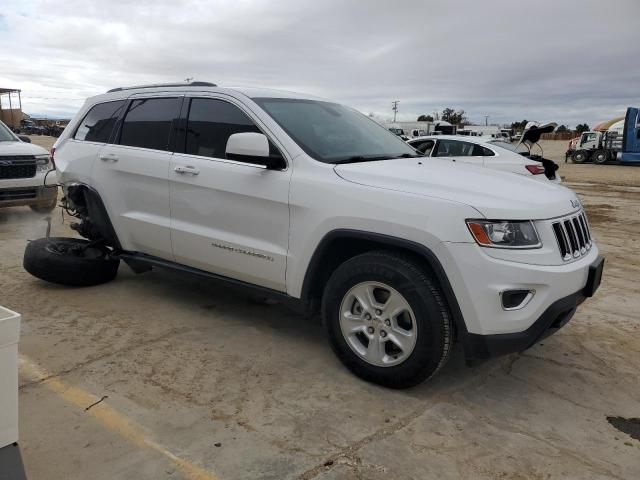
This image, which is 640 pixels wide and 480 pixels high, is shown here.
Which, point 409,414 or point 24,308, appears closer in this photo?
point 409,414

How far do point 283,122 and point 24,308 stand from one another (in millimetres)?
2802

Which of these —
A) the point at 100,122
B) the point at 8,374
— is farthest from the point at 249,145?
the point at 100,122

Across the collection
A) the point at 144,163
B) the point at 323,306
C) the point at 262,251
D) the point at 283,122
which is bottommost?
the point at 323,306

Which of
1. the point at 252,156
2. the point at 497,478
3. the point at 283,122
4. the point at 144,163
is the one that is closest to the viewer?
the point at 497,478

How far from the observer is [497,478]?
2.65m

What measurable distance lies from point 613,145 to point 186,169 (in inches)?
1291

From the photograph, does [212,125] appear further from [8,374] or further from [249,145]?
[8,374]

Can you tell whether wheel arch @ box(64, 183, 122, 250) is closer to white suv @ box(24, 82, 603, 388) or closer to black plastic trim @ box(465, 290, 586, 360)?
white suv @ box(24, 82, 603, 388)

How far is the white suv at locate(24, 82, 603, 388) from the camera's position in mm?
3088

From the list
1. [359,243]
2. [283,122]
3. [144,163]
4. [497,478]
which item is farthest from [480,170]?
[144,163]

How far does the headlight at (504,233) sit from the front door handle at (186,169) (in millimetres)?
2197

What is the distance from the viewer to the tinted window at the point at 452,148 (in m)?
10.4

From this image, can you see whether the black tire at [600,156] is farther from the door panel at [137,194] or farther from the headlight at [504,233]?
the headlight at [504,233]

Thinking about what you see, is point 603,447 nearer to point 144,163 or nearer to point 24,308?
point 144,163
